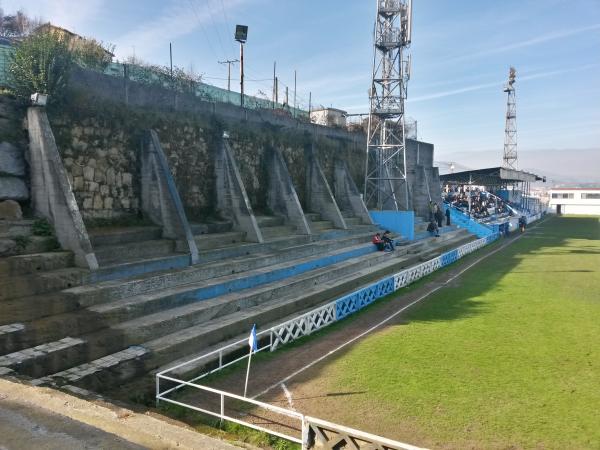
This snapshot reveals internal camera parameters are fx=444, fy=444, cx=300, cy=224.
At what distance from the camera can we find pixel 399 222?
29.6 metres

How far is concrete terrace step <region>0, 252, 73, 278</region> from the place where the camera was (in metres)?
10.7

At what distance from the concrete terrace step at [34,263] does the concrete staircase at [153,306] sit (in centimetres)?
4

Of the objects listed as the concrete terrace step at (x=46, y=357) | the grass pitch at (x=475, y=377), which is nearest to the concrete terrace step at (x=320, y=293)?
the concrete terrace step at (x=46, y=357)

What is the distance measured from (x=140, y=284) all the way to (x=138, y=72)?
33.2 feet

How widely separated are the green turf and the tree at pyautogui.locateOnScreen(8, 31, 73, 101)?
11.6m

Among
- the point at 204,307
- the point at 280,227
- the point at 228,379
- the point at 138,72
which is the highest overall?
the point at 138,72

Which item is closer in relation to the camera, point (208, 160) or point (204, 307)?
point (204, 307)

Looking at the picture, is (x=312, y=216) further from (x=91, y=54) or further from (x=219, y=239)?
(x=91, y=54)

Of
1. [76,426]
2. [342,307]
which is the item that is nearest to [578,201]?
[342,307]

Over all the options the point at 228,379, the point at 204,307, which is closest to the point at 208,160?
the point at 204,307

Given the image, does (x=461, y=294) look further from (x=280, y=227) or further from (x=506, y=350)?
(x=280, y=227)

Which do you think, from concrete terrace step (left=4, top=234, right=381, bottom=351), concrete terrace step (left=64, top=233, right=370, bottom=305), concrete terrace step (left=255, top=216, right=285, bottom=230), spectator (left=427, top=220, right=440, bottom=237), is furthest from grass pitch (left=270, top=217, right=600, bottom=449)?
spectator (left=427, top=220, right=440, bottom=237)

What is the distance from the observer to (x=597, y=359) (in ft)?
36.4

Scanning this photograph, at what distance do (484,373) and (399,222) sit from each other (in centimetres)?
1973
